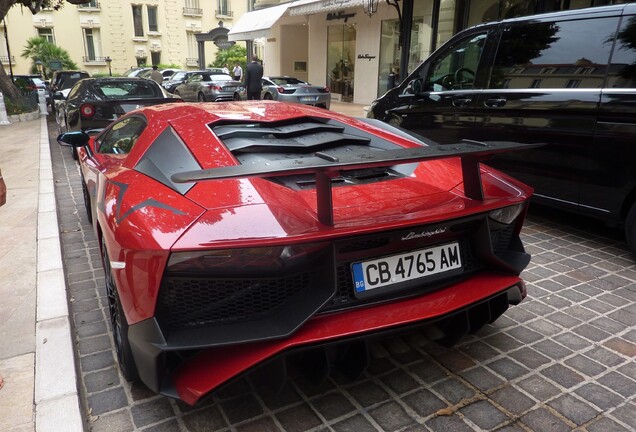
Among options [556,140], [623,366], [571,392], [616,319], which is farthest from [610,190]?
[571,392]

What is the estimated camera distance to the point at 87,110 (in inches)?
308

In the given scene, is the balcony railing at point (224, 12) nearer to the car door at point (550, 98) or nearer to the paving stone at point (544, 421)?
the car door at point (550, 98)

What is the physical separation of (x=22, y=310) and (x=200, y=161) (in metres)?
1.88

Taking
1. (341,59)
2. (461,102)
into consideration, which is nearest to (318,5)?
(341,59)

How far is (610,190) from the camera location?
4.11 m

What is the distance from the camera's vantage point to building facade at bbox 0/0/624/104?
12.9m

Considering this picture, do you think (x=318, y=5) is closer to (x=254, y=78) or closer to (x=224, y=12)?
(x=254, y=78)

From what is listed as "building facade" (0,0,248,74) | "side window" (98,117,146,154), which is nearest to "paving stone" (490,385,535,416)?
"side window" (98,117,146,154)

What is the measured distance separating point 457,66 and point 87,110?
5.76m

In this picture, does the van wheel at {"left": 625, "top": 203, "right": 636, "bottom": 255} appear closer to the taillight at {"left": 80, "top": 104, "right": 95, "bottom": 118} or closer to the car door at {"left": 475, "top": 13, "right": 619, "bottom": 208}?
the car door at {"left": 475, "top": 13, "right": 619, "bottom": 208}

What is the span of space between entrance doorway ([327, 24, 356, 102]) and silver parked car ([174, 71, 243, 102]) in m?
5.35

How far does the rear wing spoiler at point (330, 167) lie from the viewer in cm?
178

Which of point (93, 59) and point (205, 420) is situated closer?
point (205, 420)

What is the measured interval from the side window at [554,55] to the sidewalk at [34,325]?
4422 millimetres
